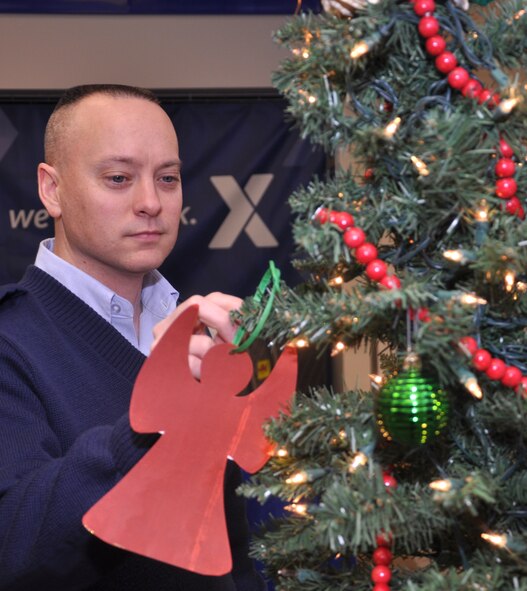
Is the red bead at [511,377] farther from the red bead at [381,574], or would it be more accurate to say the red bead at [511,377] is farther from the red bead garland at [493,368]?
the red bead at [381,574]

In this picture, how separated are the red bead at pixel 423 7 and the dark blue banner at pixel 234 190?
266cm

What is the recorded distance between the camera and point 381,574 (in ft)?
3.06

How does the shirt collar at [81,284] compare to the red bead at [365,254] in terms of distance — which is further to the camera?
the shirt collar at [81,284]

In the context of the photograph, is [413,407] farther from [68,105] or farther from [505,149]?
[68,105]

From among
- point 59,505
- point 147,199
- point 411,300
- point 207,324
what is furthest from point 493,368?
point 147,199

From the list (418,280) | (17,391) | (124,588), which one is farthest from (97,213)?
(418,280)

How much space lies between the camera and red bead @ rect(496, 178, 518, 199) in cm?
91

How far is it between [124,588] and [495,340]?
72 centimetres

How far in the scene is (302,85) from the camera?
3.17ft

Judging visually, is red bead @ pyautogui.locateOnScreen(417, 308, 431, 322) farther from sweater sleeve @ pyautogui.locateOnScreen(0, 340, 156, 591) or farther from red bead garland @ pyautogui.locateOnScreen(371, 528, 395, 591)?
sweater sleeve @ pyautogui.locateOnScreen(0, 340, 156, 591)

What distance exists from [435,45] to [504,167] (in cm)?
15

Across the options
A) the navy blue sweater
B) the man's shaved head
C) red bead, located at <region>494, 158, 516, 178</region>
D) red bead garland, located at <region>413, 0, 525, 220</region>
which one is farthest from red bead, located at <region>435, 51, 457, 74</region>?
the man's shaved head

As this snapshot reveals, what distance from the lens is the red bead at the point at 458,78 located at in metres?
0.92

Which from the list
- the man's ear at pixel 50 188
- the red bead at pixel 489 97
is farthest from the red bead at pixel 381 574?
the man's ear at pixel 50 188
